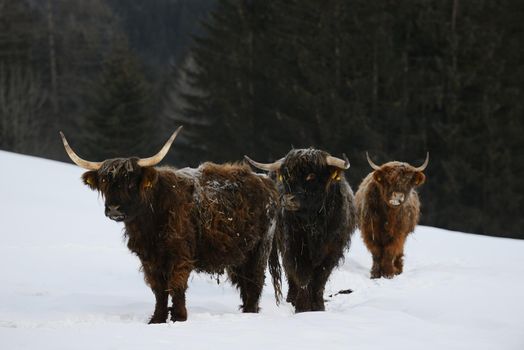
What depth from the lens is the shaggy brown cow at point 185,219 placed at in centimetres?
552

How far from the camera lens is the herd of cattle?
18.3 feet

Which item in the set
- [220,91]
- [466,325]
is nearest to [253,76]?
[220,91]

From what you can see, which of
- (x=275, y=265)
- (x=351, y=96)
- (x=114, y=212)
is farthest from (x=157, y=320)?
(x=351, y=96)

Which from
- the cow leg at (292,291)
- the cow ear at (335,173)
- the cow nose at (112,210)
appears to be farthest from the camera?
the cow leg at (292,291)

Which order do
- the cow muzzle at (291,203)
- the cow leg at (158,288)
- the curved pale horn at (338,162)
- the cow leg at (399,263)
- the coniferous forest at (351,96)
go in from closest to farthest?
Answer: 1. the cow leg at (158,288)
2. the cow muzzle at (291,203)
3. the curved pale horn at (338,162)
4. the cow leg at (399,263)
5. the coniferous forest at (351,96)

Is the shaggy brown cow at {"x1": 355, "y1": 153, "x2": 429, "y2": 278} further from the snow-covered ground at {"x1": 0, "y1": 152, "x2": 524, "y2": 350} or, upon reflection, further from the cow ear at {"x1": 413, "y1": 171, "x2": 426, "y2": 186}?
the snow-covered ground at {"x1": 0, "y1": 152, "x2": 524, "y2": 350}

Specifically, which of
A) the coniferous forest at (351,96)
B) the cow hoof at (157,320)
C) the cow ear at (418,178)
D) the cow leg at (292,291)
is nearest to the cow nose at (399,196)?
the cow ear at (418,178)

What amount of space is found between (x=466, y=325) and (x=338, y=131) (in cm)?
2042

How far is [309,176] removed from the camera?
6043mm

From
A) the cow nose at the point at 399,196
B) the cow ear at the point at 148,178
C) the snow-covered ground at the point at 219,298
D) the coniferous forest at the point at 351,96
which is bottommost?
the snow-covered ground at the point at 219,298

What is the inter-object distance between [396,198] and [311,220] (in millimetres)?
2690

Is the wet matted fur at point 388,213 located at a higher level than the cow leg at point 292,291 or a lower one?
higher

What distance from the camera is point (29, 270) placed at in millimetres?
8016

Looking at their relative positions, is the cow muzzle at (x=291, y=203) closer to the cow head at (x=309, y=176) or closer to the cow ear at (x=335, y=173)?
the cow head at (x=309, y=176)
